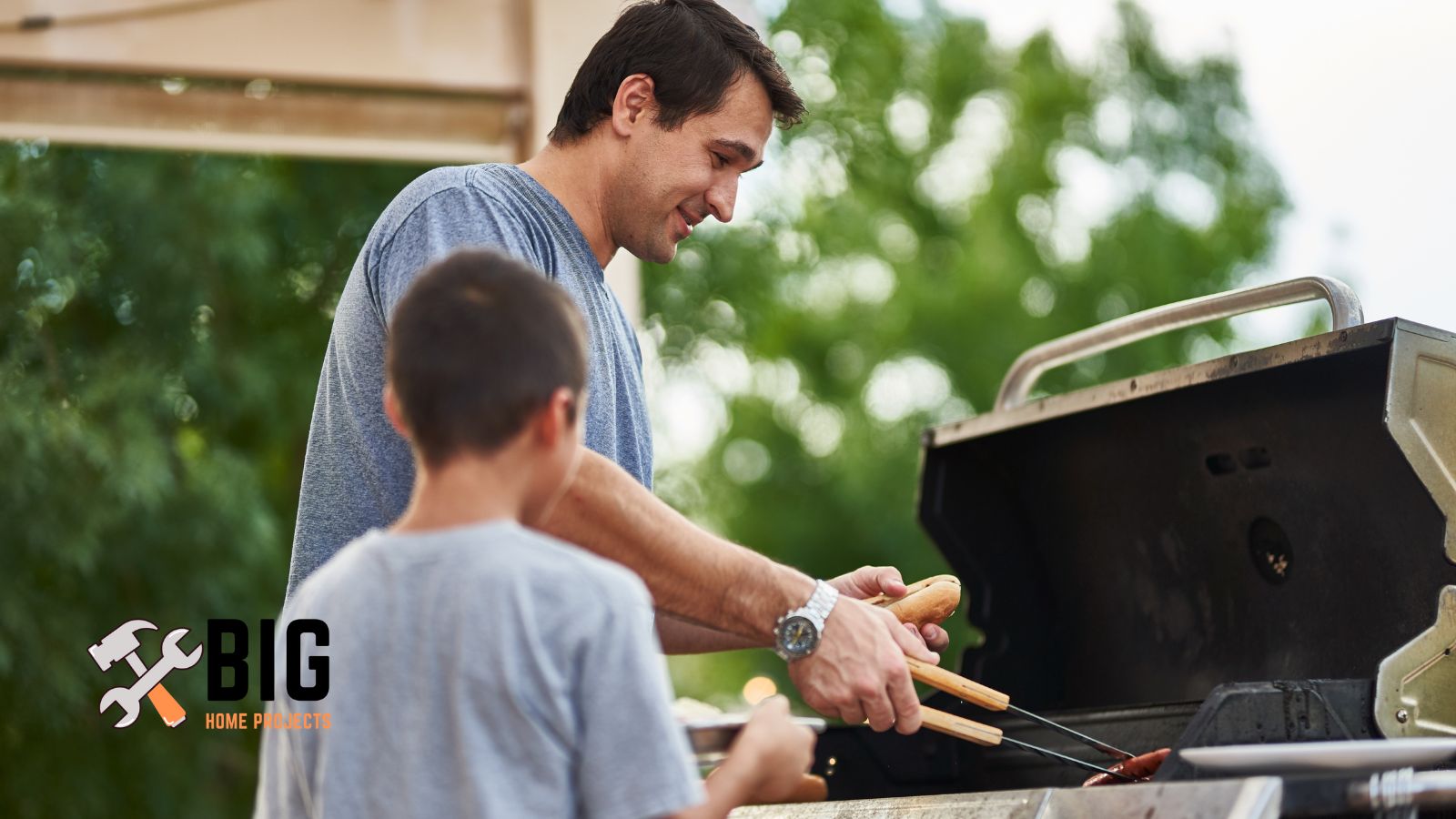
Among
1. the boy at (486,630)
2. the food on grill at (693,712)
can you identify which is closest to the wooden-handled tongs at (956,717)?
the boy at (486,630)

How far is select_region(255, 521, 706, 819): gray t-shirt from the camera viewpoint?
1.46 meters

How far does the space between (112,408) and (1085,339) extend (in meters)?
5.96

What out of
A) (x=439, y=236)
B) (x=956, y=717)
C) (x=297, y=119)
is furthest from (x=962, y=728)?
(x=297, y=119)

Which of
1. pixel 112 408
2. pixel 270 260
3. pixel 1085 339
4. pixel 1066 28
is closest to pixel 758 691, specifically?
pixel 1085 339

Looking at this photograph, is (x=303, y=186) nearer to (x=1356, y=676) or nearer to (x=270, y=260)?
(x=270, y=260)

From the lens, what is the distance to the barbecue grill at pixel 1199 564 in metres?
2.29

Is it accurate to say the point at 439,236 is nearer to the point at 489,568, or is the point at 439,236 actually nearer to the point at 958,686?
the point at 489,568

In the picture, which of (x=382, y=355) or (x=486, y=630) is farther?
(x=382, y=355)

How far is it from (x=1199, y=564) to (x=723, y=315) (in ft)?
25.9

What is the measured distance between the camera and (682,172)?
268 cm

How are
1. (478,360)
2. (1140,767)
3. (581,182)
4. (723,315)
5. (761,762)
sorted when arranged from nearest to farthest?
(478,360) < (761,762) < (1140,767) < (581,182) < (723,315)

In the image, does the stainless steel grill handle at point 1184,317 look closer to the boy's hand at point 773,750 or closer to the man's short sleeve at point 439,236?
the man's short sleeve at point 439,236

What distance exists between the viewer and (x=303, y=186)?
9023 millimetres

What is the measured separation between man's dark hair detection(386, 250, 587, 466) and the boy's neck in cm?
1
